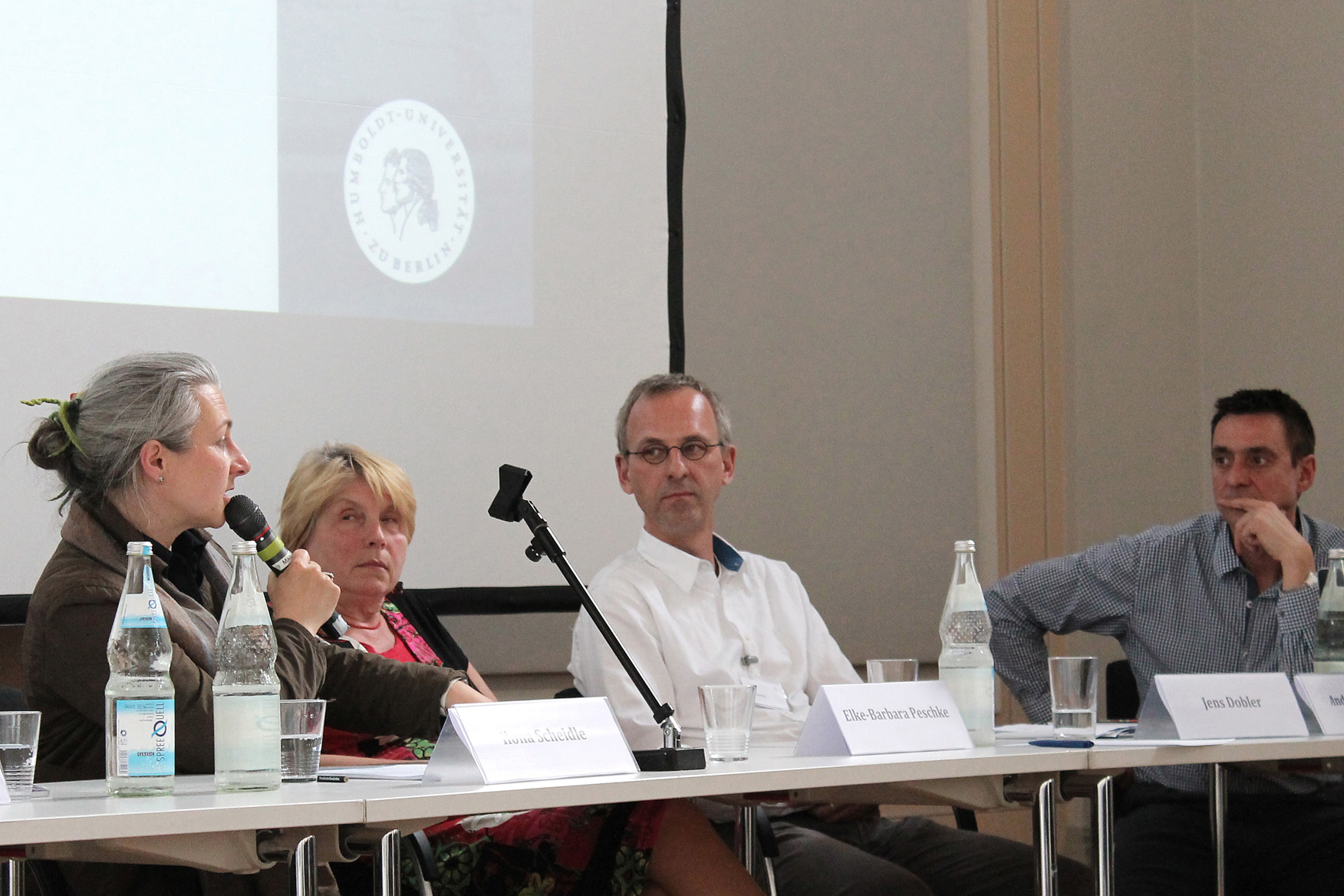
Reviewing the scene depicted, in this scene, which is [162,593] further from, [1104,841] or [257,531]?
[1104,841]

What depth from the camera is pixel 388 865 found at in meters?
1.40

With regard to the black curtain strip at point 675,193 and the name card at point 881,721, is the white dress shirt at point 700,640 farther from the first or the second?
the black curtain strip at point 675,193

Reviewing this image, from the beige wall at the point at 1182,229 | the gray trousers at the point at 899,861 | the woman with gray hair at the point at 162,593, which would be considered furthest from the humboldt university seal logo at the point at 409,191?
the beige wall at the point at 1182,229

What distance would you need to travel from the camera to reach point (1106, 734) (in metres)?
2.02

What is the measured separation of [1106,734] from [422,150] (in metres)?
1.92

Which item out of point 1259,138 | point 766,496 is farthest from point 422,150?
point 1259,138

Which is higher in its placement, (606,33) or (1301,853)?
(606,33)

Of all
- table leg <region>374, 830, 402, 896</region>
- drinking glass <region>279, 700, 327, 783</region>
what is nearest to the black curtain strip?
drinking glass <region>279, 700, 327, 783</region>

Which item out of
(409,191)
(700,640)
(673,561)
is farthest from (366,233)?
(700,640)

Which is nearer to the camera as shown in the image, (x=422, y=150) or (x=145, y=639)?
(x=145, y=639)

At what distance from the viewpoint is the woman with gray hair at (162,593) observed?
172 cm

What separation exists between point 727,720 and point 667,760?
118mm

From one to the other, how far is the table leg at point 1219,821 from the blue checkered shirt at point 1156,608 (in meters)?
0.37

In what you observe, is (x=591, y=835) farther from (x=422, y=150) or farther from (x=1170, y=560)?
(x=422, y=150)
